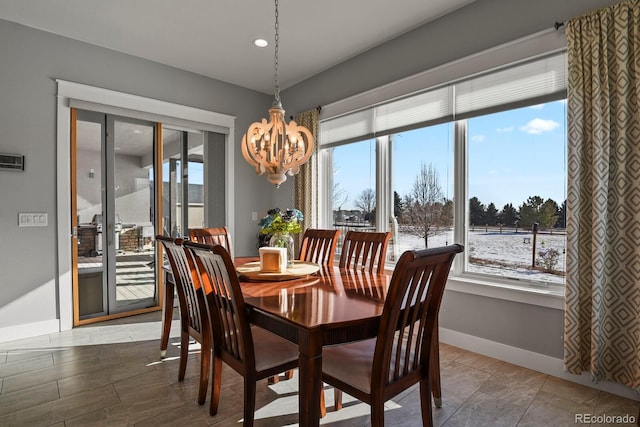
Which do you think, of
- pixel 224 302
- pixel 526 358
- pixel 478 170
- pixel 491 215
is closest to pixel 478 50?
pixel 478 170

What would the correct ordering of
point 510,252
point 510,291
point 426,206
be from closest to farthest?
point 510,291, point 510,252, point 426,206

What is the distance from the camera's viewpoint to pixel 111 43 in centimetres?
349

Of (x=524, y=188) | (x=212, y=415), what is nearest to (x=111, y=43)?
(x=212, y=415)

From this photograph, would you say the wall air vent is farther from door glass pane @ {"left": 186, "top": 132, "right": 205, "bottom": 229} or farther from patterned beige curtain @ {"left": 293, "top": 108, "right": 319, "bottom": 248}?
patterned beige curtain @ {"left": 293, "top": 108, "right": 319, "bottom": 248}

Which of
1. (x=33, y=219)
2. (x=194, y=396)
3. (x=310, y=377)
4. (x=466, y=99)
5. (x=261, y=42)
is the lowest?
(x=194, y=396)

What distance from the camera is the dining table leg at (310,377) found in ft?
4.22

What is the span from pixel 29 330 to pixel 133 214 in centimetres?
140

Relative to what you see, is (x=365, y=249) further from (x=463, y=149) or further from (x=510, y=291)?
(x=463, y=149)

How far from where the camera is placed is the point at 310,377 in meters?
1.30

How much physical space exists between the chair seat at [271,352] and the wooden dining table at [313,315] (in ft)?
0.76

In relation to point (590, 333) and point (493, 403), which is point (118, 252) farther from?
point (590, 333)

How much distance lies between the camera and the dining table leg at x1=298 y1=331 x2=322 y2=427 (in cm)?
129

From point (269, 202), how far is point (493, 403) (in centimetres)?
371
